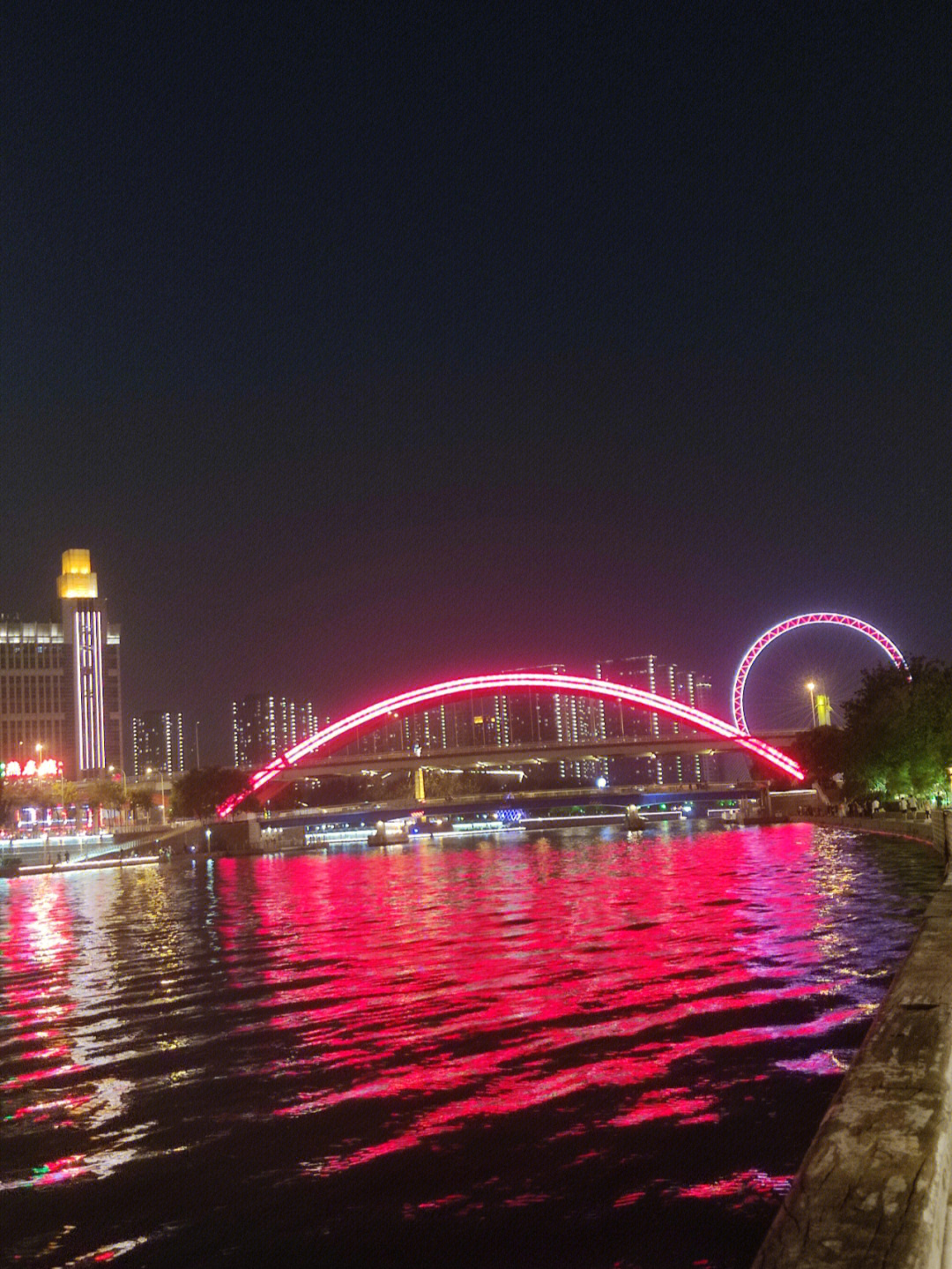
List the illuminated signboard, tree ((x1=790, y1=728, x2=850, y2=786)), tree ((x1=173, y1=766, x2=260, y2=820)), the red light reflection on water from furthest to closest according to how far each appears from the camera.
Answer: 1. the illuminated signboard
2. tree ((x1=173, y1=766, x2=260, y2=820))
3. tree ((x1=790, y1=728, x2=850, y2=786))
4. the red light reflection on water

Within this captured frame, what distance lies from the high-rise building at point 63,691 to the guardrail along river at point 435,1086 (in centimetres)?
16214

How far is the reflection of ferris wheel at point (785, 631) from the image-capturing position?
354 ft

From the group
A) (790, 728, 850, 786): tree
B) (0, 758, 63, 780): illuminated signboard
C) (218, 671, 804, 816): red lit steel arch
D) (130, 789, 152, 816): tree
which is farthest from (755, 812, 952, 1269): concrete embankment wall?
(130, 789, 152, 816): tree

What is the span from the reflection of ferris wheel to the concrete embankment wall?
9877 centimetres

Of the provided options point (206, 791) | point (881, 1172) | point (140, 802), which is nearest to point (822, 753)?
point (206, 791)

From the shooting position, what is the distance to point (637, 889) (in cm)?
3669

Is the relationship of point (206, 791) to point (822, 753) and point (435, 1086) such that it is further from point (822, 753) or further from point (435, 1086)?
point (435, 1086)

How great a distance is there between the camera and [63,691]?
607 ft

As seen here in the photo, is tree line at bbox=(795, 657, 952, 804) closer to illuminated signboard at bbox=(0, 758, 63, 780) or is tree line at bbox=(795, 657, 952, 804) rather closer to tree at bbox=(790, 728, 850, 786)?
tree at bbox=(790, 728, 850, 786)

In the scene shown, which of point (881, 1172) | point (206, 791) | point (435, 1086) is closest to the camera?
point (881, 1172)

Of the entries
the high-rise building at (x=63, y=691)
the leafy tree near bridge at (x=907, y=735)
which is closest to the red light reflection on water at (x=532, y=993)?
the leafy tree near bridge at (x=907, y=735)

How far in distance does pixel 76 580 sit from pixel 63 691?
19.9 meters

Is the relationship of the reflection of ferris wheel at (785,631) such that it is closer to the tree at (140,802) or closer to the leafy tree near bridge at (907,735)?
the leafy tree near bridge at (907,735)

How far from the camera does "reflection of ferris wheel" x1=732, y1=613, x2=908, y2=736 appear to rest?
354 ft
